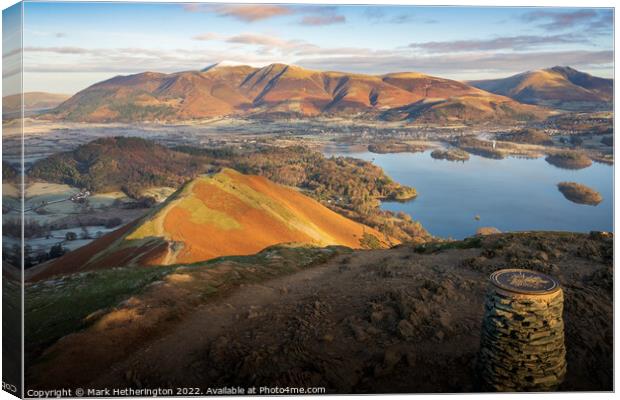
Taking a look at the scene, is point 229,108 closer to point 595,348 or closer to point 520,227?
point 520,227

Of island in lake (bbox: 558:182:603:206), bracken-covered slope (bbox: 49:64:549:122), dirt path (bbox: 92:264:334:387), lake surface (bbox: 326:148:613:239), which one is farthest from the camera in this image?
bracken-covered slope (bbox: 49:64:549:122)

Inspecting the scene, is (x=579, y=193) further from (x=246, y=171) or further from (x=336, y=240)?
(x=246, y=171)

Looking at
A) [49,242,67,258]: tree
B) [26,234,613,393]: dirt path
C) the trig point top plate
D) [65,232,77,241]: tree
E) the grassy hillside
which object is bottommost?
[65,232,77,241]: tree

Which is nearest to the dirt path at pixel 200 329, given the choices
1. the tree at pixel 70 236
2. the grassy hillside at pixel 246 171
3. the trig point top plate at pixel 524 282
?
the trig point top plate at pixel 524 282

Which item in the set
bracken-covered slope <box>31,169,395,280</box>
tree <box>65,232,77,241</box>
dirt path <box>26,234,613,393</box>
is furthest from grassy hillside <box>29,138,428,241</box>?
dirt path <box>26,234,613,393</box>

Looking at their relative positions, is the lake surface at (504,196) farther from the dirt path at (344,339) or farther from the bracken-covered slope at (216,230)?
the bracken-covered slope at (216,230)

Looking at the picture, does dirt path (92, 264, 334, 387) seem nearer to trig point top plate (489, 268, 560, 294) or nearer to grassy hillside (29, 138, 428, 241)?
trig point top plate (489, 268, 560, 294)

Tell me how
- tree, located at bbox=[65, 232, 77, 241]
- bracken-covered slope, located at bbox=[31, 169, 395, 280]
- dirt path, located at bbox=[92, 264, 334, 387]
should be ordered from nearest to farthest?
dirt path, located at bbox=[92, 264, 334, 387]
bracken-covered slope, located at bbox=[31, 169, 395, 280]
tree, located at bbox=[65, 232, 77, 241]
